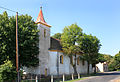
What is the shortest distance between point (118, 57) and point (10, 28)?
205 ft

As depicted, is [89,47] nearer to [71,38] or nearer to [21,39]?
[71,38]

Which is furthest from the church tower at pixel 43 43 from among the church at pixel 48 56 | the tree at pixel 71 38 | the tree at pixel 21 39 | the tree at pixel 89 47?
the tree at pixel 89 47

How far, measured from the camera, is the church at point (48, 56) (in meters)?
29.8

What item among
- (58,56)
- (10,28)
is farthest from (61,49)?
(10,28)

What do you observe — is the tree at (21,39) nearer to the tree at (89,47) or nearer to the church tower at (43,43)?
the church tower at (43,43)

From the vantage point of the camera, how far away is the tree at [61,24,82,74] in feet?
109

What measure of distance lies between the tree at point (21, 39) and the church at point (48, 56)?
126 inches

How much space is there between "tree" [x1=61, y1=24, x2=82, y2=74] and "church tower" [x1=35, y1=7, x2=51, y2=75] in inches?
164

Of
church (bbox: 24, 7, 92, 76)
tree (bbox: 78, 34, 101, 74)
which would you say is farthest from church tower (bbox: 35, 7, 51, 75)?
tree (bbox: 78, 34, 101, 74)

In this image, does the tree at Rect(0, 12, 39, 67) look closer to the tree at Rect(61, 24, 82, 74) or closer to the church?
the church

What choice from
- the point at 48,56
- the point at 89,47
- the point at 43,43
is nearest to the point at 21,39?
the point at 43,43

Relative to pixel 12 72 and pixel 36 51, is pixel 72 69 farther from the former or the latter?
pixel 12 72

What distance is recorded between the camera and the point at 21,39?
2438 centimetres

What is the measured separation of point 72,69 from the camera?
3775 cm
